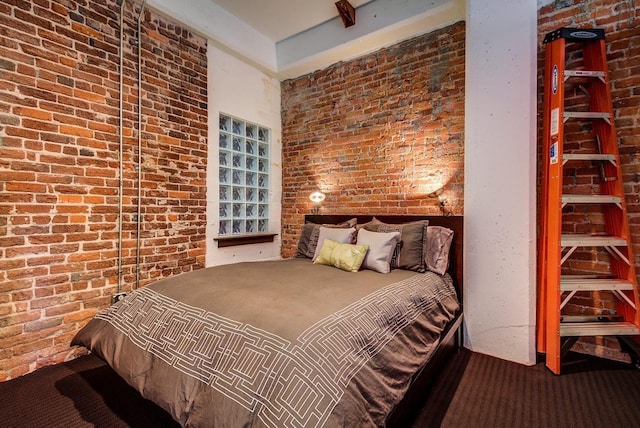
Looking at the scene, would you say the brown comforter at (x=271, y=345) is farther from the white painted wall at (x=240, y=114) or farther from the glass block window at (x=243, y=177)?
the glass block window at (x=243, y=177)

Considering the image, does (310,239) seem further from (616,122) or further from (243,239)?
(616,122)

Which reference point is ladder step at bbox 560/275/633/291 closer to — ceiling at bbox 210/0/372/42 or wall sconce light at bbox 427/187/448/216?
wall sconce light at bbox 427/187/448/216

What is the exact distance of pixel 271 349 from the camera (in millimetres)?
1206

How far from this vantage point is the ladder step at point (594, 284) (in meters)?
2.02

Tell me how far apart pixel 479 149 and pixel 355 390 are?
85.7 inches

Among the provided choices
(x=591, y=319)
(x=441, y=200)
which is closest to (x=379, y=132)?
(x=441, y=200)

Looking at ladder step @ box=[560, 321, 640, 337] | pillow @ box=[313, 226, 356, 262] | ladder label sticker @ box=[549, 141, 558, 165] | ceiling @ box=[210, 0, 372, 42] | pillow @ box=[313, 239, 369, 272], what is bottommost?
ladder step @ box=[560, 321, 640, 337]

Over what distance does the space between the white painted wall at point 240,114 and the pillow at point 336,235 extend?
1198 mm

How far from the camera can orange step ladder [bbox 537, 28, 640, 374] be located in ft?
6.80

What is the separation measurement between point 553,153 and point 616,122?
55 cm

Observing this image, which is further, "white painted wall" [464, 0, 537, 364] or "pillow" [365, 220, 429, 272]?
"pillow" [365, 220, 429, 272]

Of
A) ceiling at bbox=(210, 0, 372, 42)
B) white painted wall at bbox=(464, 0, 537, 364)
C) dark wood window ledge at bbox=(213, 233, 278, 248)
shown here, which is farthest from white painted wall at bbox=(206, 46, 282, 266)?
white painted wall at bbox=(464, 0, 537, 364)

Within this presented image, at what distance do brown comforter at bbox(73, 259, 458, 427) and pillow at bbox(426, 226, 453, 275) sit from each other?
1.58ft

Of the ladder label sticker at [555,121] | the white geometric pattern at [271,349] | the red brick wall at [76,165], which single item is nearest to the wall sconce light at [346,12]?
the red brick wall at [76,165]
